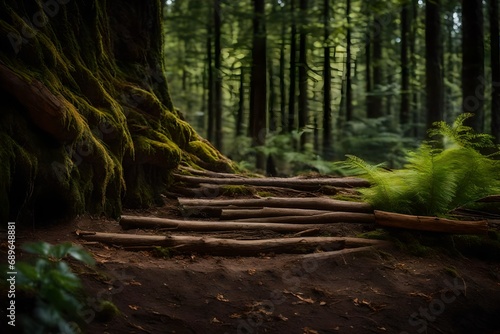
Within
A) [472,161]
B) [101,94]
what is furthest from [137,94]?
[472,161]

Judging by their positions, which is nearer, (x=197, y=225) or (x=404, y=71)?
(x=197, y=225)

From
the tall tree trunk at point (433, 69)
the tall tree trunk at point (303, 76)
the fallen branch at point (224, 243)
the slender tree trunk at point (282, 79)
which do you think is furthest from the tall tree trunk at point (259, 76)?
the fallen branch at point (224, 243)

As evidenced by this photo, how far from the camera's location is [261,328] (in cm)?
369

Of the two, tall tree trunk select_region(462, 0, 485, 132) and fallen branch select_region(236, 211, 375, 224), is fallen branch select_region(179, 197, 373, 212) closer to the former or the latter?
fallen branch select_region(236, 211, 375, 224)

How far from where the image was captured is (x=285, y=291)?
4.34 m

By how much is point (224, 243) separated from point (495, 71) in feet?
33.5

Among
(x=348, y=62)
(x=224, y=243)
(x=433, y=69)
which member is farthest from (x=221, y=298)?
(x=348, y=62)

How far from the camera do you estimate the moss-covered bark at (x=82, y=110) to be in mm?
4312

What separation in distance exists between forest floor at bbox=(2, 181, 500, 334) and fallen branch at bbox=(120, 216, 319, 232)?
0.34 meters

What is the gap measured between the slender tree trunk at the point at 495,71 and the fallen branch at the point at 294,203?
6176 mm

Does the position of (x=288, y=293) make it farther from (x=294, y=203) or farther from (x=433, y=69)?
(x=433, y=69)

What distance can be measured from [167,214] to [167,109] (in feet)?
9.31

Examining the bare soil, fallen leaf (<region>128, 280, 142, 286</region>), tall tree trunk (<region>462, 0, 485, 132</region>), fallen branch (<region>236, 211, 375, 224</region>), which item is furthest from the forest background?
fallen leaf (<region>128, 280, 142, 286</region>)

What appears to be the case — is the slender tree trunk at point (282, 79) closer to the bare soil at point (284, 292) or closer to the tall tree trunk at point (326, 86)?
the tall tree trunk at point (326, 86)
